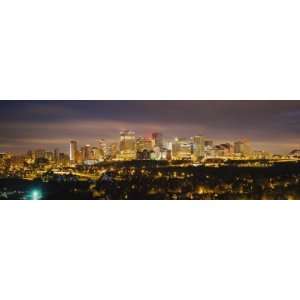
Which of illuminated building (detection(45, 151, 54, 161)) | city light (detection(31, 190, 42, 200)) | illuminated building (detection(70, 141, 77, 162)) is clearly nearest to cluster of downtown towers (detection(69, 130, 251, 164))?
illuminated building (detection(70, 141, 77, 162))

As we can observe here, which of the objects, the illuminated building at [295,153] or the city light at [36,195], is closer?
the illuminated building at [295,153]

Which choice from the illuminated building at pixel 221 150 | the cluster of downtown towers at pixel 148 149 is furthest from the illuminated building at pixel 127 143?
the illuminated building at pixel 221 150

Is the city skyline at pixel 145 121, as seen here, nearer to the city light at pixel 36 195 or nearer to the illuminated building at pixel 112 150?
the illuminated building at pixel 112 150

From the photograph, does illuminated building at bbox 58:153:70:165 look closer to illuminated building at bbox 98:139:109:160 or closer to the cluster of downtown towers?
the cluster of downtown towers

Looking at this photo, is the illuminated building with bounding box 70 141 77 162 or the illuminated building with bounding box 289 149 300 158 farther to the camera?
the illuminated building with bounding box 70 141 77 162

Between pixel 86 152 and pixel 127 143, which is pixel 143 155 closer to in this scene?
pixel 127 143

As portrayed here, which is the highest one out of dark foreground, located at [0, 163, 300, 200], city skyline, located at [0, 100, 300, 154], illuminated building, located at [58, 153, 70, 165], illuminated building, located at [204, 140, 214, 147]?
city skyline, located at [0, 100, 300, 154]
